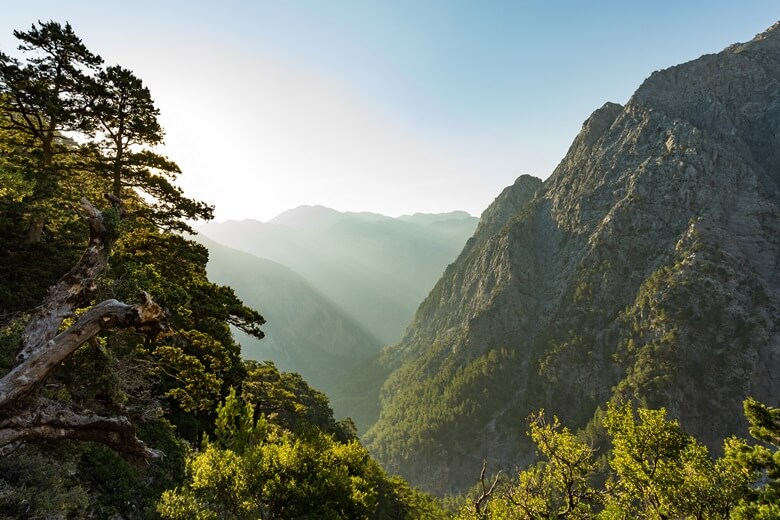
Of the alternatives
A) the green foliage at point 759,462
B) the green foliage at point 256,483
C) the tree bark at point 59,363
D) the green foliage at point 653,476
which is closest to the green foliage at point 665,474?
the green foliage at point 653,476

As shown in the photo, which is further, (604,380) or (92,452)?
(604,380)

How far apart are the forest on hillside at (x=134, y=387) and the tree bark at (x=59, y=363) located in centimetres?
4

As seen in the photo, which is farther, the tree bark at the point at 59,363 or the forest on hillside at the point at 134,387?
the forest on hillside at the point at 134,387

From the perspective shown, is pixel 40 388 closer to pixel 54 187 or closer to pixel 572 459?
pixel 54 187

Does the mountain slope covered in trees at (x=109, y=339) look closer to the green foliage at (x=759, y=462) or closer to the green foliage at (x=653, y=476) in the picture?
the green foliage at (x=653, y=476)

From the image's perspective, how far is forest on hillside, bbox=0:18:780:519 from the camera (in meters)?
11.4

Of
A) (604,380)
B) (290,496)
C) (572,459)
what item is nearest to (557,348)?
(604,380)

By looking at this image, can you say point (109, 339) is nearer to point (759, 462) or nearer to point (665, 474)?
point (665, 474)

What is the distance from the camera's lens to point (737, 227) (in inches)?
6796

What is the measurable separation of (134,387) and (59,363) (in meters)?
12.4

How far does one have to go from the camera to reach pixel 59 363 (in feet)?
32.6

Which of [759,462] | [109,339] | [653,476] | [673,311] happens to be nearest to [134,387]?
[109,339]

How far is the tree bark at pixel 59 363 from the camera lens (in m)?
9.26

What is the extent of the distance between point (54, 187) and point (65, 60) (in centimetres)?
786
